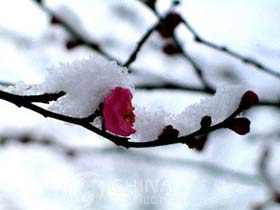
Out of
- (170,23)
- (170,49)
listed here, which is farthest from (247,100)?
(170,49)

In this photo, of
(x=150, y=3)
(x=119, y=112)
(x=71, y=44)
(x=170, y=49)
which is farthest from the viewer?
(x=71, y=44)

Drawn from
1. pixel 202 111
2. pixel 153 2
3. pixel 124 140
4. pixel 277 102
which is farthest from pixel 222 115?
pixel 277 102

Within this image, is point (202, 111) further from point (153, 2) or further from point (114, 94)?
point (153, 2)

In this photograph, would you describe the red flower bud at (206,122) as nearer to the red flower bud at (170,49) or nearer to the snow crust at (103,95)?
the snow crust at (103,95)

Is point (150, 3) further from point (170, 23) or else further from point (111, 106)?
point (111, 106)

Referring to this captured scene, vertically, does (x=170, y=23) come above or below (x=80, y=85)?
above

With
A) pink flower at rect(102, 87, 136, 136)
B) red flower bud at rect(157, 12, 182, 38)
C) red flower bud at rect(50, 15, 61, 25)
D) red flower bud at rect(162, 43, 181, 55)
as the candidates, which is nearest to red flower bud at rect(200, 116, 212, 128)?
pink flower at rect(102, 87, 136, 136)

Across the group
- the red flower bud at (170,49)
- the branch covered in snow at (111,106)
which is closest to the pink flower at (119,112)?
the branch covered in snow at (111,106)
